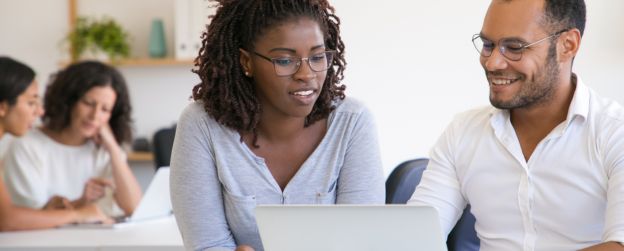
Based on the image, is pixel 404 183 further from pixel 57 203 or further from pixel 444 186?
pixel 57 203

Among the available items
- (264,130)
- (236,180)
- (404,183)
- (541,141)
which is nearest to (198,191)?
(236,180)

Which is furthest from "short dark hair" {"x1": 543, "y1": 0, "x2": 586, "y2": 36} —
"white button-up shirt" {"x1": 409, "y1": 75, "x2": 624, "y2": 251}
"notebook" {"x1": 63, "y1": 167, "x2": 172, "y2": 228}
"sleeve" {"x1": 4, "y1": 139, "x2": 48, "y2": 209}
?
"sleeve" {"x1": 4, "y1": 139, "x2": 48, "y2": 209}

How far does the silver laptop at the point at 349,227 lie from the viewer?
4.83 ft

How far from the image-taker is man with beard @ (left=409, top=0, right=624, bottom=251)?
1800 mm

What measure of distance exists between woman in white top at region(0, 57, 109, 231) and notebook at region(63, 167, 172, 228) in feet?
0.18

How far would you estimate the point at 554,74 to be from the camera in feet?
6.10

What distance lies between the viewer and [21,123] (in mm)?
3158

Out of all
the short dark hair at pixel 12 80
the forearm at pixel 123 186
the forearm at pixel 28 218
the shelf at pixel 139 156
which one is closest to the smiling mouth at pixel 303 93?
the forearm at pixel 28 218

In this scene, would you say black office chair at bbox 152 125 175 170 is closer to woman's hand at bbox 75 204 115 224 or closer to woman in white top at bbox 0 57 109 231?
woman in white top at bbox 0 57 109 231

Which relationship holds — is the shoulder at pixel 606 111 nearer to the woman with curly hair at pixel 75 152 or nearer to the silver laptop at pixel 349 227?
the silver laptop at pixel 349 227

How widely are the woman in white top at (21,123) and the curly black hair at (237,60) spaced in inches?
45.3

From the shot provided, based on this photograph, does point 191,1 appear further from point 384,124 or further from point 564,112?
point 564,112

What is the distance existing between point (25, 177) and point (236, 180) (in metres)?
1.71

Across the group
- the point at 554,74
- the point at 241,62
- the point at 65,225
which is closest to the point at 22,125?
the point at 65,225
